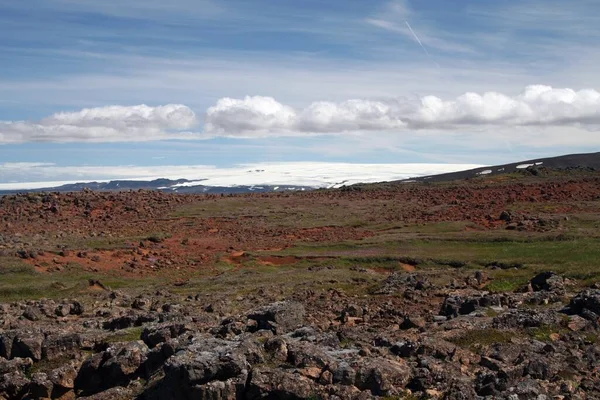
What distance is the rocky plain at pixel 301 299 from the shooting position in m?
15.6

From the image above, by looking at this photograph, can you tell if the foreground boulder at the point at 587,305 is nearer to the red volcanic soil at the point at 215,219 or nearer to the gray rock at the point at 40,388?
the gray rock at the point at 40,388

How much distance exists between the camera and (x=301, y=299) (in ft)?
94.6

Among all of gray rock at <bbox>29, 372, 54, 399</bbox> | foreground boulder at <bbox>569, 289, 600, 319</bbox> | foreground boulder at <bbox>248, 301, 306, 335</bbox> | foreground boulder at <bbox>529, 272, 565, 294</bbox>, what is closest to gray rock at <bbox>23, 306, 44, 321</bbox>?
gray rock at <bbox>29, 372, 54, 399</bbox>

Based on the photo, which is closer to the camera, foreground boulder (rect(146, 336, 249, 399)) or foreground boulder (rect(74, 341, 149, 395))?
foreground boulder (rect(146, 336, 249, 399))

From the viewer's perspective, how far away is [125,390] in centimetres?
1734

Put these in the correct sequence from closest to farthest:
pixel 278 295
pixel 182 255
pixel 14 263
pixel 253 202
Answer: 1. pixel 278 295
2. pixel 14 263
3. pixel 182 255
4. pixel 253 202

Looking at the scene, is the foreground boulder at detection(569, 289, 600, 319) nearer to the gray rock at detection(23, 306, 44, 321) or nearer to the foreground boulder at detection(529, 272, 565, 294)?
the foreground boulder at detection(529, 272, 565, 294)

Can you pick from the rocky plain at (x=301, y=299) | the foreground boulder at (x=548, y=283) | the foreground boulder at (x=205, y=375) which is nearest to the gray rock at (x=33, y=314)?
the rocky plain at (x=301, y=299)

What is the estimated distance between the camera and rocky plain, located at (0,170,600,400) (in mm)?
15609

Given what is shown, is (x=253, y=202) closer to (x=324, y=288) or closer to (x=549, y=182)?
(x=549, y=182)

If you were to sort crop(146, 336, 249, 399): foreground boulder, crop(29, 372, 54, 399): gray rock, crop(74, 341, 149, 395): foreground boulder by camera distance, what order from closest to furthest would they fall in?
crop(146, 336, 249, 399): foreground boulder
crop(29, 372, 54, 399): gray rock
crop(74, 341, 149, 395): foreground boulder

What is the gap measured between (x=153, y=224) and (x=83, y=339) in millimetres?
41090

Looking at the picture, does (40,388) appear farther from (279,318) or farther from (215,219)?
(215,219)

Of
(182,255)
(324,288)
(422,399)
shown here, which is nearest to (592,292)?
(422,399)
